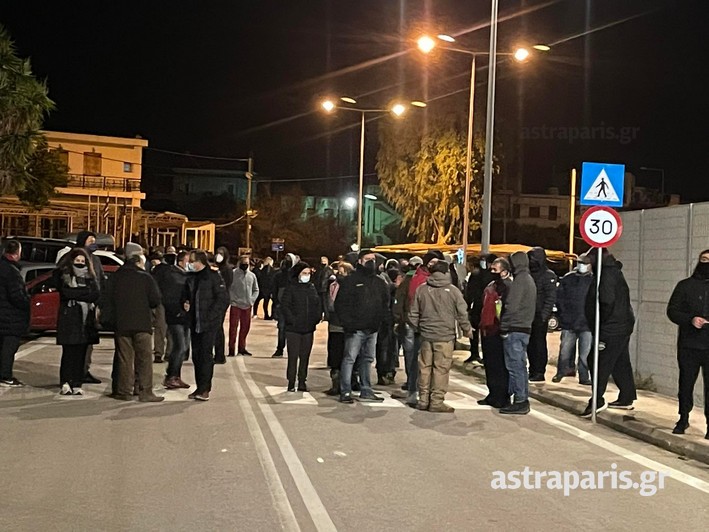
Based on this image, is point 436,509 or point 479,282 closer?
point 436,509

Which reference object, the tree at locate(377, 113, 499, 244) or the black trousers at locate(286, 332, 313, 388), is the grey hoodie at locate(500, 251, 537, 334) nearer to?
the black trousers at locate(286, 332, 313, 388)

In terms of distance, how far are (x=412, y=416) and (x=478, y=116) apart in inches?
1295

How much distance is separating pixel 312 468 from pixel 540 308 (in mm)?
6753

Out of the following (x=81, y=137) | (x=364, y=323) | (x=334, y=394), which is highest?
(x=81, y=137)

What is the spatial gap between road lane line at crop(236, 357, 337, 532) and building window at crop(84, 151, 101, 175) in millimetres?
42304

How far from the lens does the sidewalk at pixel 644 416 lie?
362 inches

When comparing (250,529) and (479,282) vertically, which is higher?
(479,282)

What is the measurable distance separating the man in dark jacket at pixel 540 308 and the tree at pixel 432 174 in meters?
27.4

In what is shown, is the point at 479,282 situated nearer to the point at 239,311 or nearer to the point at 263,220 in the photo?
the point at 239,311

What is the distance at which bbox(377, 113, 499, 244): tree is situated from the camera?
41.7 metres

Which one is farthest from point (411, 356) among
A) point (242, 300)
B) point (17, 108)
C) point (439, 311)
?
point (17, 108)

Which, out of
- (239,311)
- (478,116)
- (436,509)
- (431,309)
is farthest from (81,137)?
(436,509)

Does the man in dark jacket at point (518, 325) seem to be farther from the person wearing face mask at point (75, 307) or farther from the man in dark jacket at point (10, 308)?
the man in dark jacket at point (10, 308)

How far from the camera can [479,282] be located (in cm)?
1528
